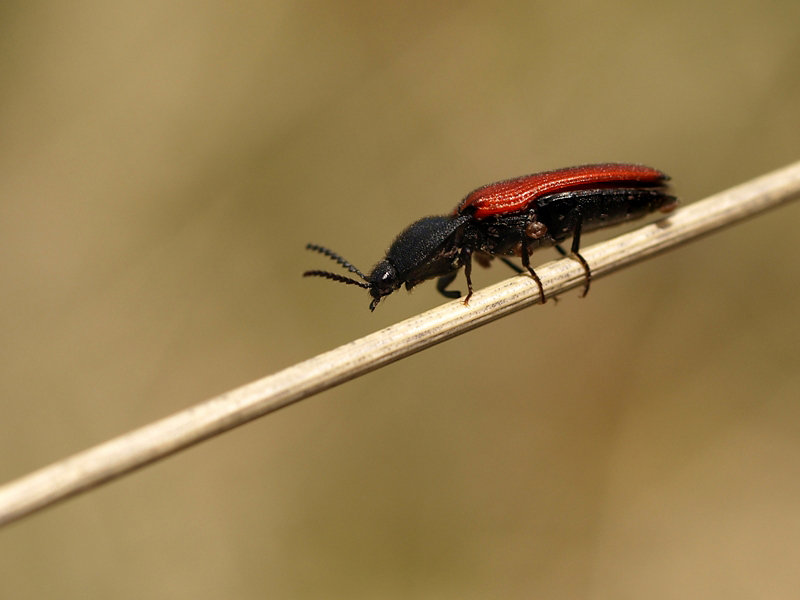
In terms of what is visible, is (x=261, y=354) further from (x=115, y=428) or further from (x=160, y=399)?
(x=115, y=428)

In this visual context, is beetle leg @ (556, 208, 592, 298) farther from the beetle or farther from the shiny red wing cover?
the shiny red wing cover

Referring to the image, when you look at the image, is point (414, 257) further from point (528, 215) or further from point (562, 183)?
point (562, 183)

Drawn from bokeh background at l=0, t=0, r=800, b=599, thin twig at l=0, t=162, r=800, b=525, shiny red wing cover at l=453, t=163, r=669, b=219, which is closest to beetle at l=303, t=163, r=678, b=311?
shiny red wing cover at l=453, t=163, r=669, b=219

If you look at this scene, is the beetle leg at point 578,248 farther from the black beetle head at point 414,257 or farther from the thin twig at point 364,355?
the black beetle head at point 414,257

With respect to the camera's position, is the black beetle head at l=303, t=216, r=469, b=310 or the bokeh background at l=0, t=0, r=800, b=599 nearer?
the black beetle head at l=303, t=216, r=469, b=310

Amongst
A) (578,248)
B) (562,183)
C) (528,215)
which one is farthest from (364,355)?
(562,183)

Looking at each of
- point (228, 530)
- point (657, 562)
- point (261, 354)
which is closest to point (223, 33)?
point (261, 354)
